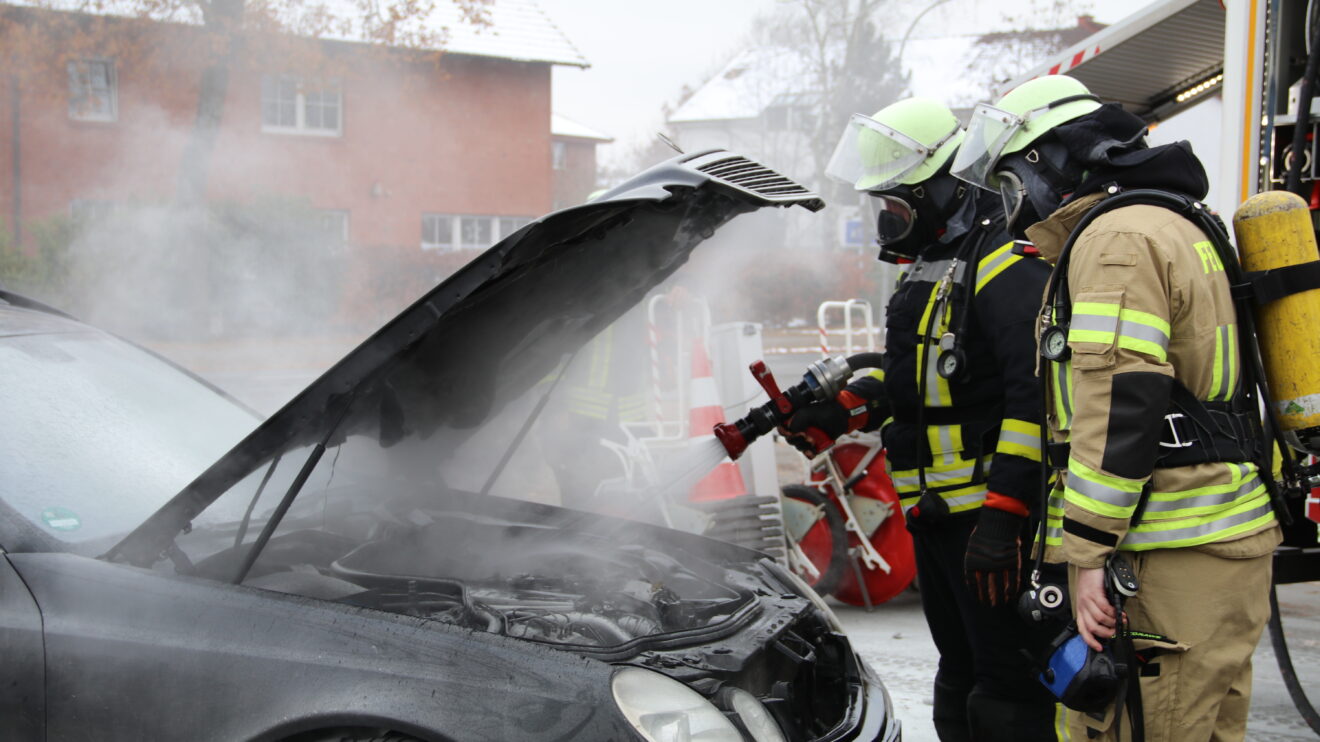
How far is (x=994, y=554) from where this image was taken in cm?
244

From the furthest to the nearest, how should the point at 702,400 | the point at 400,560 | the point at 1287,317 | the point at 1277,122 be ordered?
1. the point at 702,400
2. the point at 1277,122
3. the point at 400,560
4. the point at 1287,317

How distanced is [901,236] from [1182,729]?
157 cm

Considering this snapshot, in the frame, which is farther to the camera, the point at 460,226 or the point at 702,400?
the point at 460,226

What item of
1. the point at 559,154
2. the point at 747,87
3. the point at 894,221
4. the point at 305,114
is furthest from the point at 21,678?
the point at 559,154

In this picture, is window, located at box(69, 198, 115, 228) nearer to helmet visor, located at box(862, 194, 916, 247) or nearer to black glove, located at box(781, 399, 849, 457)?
black glove, located at box(781, 399, 849, 457)

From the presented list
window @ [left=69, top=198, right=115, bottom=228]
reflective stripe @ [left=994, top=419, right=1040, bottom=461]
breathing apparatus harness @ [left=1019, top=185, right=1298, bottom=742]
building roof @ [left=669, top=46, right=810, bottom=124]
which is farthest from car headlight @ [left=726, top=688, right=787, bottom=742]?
building roof @ [left=669, top=46, right=810, bottom=124]

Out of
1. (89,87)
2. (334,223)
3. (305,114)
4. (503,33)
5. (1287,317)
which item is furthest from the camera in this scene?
(503,33)

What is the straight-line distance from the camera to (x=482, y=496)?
3180 mm

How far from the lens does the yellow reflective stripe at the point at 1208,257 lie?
6.81ft

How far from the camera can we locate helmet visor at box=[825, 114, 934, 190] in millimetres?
3008

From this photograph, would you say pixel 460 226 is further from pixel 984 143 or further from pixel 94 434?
pixel 984 143

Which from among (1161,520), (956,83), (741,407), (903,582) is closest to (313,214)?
(741,407)

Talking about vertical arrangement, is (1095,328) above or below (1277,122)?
below

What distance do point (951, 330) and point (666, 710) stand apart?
140 cm
